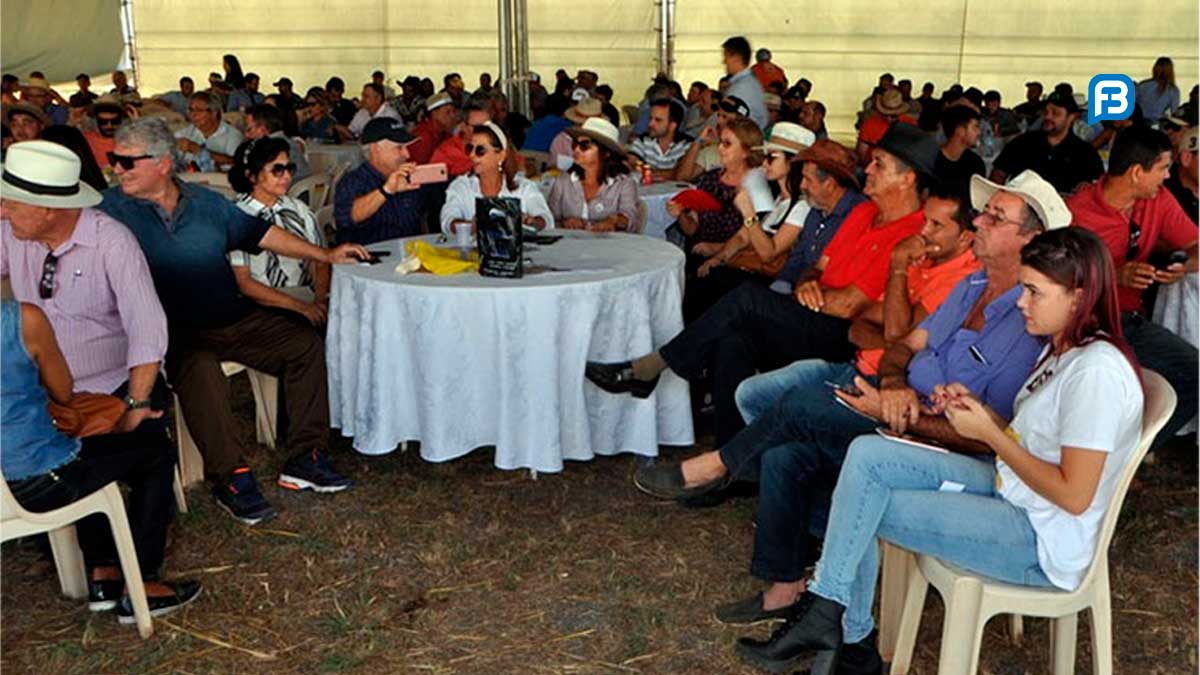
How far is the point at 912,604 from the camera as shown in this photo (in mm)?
2562

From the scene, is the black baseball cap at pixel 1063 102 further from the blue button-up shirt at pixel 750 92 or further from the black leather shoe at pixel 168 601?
the black leather shoe at pixel 168 601

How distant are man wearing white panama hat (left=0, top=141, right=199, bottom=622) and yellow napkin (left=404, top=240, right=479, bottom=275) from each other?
3.06ft

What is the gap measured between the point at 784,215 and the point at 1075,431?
231 centimetres

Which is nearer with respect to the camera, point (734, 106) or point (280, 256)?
point (280, 256)

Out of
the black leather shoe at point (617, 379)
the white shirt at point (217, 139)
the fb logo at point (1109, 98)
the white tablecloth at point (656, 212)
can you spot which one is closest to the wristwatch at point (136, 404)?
the black leather shoe at point (617, 379)

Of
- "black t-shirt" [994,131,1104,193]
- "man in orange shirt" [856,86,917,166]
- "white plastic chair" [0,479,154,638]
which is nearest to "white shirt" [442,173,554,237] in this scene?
"white plastic chair" [0,479,154,638]

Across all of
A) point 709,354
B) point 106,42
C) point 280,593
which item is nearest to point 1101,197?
point 709,354

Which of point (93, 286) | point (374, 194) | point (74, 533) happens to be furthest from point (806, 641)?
point (374, 194)

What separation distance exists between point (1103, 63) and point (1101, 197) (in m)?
12.3

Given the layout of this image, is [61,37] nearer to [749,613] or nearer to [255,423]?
[255,423]

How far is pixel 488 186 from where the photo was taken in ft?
14.6

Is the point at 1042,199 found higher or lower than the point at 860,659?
higher

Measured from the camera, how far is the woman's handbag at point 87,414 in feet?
8.96

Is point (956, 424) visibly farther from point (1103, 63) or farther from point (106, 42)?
point (106, 42)
